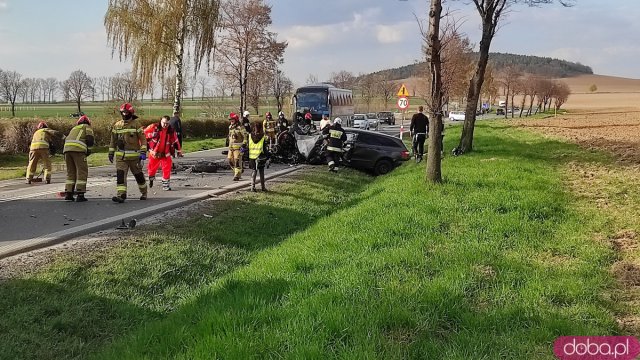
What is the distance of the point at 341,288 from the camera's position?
477 cm

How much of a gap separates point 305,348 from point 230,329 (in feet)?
2.27

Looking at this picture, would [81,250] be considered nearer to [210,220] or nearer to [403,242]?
[210,220]

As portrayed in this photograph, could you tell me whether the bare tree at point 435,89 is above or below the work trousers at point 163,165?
above

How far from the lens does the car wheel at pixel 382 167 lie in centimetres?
1705

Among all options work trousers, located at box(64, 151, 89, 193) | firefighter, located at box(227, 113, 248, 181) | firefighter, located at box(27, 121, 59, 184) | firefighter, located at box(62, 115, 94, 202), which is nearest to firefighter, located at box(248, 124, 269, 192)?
firefighter, located at box(227, 113, 248, 181)

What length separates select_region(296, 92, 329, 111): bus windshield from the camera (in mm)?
35125

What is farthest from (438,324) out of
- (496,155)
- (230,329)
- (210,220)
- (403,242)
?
(496,155)

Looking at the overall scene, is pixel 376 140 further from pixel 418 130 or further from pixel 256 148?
pixel 256 148

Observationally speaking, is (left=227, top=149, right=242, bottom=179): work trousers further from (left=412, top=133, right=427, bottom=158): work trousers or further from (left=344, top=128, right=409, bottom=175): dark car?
(left=412, top=133, right=427, bottom=158): work trousers

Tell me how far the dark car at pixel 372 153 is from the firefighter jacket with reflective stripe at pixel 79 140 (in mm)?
8425

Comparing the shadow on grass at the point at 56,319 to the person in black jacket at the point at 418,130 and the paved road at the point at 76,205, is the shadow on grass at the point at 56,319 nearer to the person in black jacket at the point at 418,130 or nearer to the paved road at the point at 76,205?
the paved road at the point at 76,205

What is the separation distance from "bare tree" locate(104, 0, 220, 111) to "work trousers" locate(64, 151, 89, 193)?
12119 millimetres

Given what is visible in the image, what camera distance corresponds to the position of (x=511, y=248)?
20.5 ft

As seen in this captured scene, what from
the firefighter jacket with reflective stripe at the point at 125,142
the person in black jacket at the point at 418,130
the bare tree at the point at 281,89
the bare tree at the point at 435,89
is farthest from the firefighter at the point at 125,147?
the bare tree at the point at 281,89
